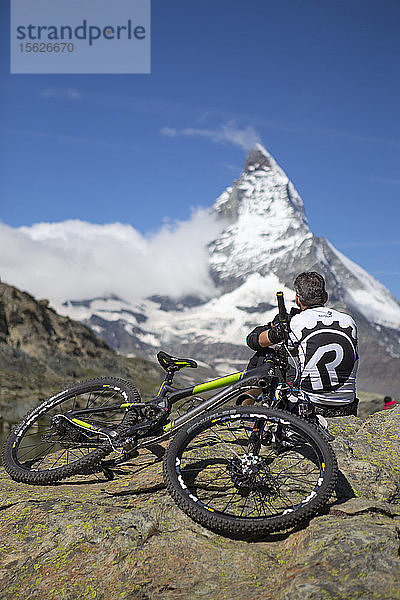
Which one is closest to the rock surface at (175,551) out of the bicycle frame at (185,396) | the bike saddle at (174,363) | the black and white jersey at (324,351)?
the bicycle frame at (185,396)

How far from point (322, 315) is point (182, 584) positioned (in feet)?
13.2

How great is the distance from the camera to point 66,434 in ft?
27.0

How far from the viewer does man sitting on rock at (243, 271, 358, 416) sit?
730 centimetres

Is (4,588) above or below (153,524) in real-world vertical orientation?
below

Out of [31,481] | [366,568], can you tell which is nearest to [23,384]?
[31,481]

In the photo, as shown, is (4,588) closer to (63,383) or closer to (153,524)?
(153,524)

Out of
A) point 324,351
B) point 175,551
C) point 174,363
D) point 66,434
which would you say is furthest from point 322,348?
point 66,434

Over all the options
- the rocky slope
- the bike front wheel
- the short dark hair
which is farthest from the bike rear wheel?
the rocky slope

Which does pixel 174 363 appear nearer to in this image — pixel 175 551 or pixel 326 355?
pixel 326 355

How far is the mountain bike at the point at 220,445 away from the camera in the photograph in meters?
6.09

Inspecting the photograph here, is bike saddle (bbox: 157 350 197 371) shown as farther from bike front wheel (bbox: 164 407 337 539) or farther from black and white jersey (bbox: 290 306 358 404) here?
black and white jersey (bbox: 290 306 358 404)

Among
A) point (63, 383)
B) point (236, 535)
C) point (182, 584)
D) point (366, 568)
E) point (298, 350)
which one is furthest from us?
point (63, 383)

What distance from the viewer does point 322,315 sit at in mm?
7449

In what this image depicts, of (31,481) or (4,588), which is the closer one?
(4,588)
